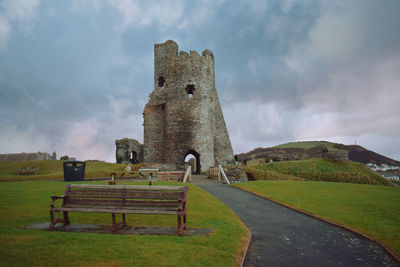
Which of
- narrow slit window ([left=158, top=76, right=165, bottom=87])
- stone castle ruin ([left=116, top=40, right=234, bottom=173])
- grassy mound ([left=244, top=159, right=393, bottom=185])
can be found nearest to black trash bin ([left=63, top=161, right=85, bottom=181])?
stone castle ruin ([left=116, top=40, right=234, bottom=173])

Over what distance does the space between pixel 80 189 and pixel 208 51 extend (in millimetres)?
26916

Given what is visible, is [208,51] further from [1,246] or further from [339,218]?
[1,246]

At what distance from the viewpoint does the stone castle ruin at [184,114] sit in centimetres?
2844

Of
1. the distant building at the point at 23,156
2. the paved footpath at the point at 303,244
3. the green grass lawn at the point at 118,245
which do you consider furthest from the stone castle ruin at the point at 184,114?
the green grass lawn at the point at 118,245

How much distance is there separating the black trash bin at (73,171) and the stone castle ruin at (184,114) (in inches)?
474

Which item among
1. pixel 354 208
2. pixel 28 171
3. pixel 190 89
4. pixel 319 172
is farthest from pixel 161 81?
pixel 354 208

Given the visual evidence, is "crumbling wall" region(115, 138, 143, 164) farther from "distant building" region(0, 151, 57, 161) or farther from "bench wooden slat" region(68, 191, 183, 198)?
"bench wooden slat" region(68, 191, 183, 198)

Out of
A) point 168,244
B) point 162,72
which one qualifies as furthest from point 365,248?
point 162,72

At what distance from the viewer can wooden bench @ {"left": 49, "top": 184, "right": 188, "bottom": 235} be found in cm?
632

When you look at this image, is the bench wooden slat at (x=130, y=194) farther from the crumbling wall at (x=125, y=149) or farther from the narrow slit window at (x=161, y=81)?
the crumbling wall at (x=125, y=149)

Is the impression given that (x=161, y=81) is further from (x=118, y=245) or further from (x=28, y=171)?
(x=118, y=245)

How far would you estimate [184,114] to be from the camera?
28.7 m

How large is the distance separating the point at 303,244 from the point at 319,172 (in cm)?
2188

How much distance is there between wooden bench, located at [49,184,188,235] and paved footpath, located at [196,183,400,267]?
6.63 ft
